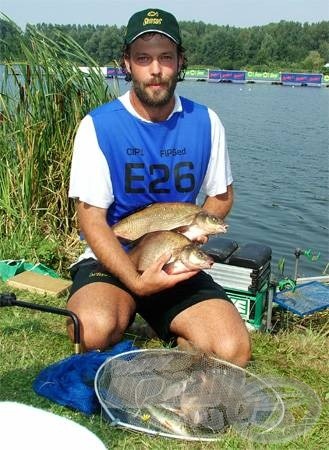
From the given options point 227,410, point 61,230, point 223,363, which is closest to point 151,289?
point 223,363

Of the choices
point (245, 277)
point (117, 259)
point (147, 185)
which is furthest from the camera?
point (245, 277)

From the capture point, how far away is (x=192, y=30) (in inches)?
5015

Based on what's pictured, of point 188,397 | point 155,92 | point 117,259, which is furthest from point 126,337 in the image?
point 155,92

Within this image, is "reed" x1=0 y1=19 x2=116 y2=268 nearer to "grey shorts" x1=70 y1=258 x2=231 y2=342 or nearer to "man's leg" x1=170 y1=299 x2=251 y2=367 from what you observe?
"grey shorts" x1=70 y1=258 x2=231 y2=342

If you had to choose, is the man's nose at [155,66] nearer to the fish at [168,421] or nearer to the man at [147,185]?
the man at [147,185]

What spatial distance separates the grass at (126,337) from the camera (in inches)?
97.4

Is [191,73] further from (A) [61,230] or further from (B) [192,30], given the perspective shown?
(A) [61,230]

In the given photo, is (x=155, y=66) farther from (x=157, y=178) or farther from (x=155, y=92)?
(x=157, y=178)

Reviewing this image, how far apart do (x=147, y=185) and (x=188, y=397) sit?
129 cm

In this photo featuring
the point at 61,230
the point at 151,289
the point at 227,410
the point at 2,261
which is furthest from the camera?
the point at 61,230

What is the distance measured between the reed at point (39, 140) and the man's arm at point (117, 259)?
2202mm

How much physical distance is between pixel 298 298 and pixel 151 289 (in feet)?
6.10

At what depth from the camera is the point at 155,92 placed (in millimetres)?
3391

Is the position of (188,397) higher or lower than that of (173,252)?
lower
